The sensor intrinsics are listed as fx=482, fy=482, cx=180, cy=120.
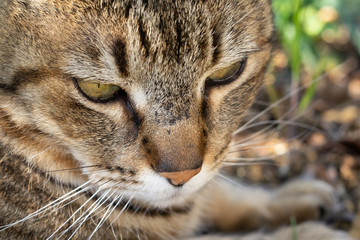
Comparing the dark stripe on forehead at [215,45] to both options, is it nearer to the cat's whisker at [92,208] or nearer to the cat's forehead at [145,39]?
the cat's forehead at [145,39]

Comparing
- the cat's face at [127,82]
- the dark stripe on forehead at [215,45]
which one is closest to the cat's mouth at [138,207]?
the cat's face at [127,82]

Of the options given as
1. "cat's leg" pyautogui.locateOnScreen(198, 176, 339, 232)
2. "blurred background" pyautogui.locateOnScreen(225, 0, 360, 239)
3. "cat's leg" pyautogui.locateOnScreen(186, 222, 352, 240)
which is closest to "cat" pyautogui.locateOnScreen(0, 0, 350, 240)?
"cat's leg" pyautogui.locateOnScreen(186, 222, 352, 240)

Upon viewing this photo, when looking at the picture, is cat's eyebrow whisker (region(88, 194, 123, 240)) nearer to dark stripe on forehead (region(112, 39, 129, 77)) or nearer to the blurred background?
dark stripe on forehead (region(112, 39, 129, 77))

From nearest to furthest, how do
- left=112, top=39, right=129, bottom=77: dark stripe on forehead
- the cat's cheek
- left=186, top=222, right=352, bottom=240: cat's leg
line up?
1. left=112, top=39, right=129, bottom=77: dark stripe on forehead
2. the cat's cheek
3. left=186, top=222, right=352, bottom=240: cat's leg

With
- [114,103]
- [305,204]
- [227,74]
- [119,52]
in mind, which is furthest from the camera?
[305,204]

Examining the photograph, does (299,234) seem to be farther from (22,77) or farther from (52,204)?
(22,77)

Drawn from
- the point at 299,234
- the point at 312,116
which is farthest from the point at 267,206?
the point at 312,116
